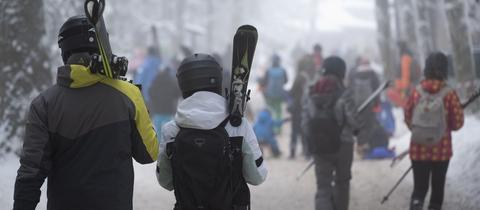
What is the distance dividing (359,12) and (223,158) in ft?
179

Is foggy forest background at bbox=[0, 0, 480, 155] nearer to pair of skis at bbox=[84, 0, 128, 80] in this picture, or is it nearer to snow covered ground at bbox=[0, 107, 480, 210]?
snow covered ground at bbox=[0, 107, 480, 210]

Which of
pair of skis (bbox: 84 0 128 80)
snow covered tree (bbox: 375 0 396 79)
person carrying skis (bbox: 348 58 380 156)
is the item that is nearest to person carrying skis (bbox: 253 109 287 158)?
person carrying skis (bbox: 348 58 380 156)

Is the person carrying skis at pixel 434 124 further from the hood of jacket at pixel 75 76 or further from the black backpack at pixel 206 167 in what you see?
the hood of jacket at pixel 75 76

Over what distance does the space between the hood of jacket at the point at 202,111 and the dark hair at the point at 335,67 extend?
3.07 metres

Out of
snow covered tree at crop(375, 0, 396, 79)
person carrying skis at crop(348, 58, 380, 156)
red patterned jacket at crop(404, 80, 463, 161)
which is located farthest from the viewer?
snow covered tree at crop(375, 0, 396, 79)

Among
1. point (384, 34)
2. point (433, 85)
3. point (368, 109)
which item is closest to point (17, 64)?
point (433, 85)

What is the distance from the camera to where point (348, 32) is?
47.9m

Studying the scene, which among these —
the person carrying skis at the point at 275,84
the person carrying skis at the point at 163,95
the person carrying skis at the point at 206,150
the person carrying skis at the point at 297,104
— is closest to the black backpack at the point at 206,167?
the person carrying skis at the point at 206,150

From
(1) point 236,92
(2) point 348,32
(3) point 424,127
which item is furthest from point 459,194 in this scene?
(2) point 348,32

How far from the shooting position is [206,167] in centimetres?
402

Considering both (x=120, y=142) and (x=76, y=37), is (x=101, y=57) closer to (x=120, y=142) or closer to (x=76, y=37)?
(x=76, y=37)

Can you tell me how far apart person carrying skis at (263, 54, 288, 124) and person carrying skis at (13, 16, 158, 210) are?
1061 centimetres

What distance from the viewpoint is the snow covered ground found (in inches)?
298

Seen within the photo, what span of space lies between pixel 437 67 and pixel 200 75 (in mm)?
3313
